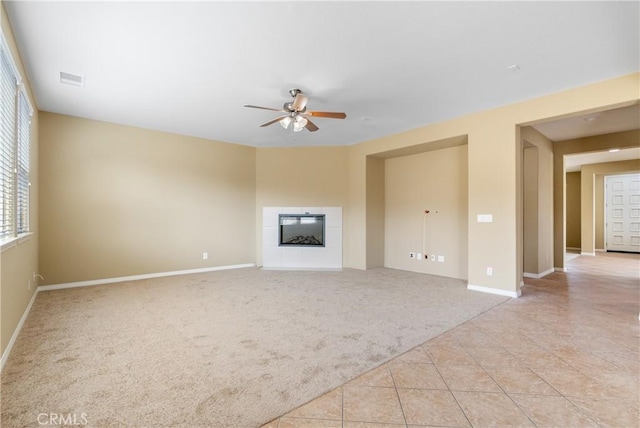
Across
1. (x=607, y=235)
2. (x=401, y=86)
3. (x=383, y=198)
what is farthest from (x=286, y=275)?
(x=607, y=235)

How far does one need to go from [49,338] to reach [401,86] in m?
4.38

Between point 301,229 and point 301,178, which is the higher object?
point 301,178

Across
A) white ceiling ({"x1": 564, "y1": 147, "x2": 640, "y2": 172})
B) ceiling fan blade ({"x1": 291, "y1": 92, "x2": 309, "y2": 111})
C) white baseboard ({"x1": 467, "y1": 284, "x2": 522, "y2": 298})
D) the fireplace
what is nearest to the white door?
white ceiling ({"x1": 564, "y1": 147, "x2": 640, "y2": 172})

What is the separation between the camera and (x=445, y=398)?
6.07ft

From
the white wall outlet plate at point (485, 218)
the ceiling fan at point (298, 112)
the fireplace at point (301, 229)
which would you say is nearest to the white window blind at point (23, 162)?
the ceiling fan at point (298, 112)

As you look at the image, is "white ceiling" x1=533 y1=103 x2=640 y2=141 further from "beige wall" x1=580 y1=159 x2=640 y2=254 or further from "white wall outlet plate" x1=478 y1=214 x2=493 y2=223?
"beige wall" x1=580 y1=159 x2=640 y2=254

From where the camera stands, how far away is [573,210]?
9.91 m

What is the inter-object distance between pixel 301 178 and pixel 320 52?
380 centimetres

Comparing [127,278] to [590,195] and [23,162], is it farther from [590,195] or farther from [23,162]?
[590,195]

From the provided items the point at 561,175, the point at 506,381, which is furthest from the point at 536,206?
the point at 506,381

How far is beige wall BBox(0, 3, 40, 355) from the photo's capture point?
230cm

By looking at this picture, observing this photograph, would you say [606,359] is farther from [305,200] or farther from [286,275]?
[305,200]

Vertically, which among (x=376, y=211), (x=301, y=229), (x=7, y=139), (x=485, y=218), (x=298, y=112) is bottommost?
(x=301, y=229)

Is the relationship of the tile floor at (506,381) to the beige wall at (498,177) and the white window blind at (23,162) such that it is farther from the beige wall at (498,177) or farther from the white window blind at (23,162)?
the white window blind at (23,162)
